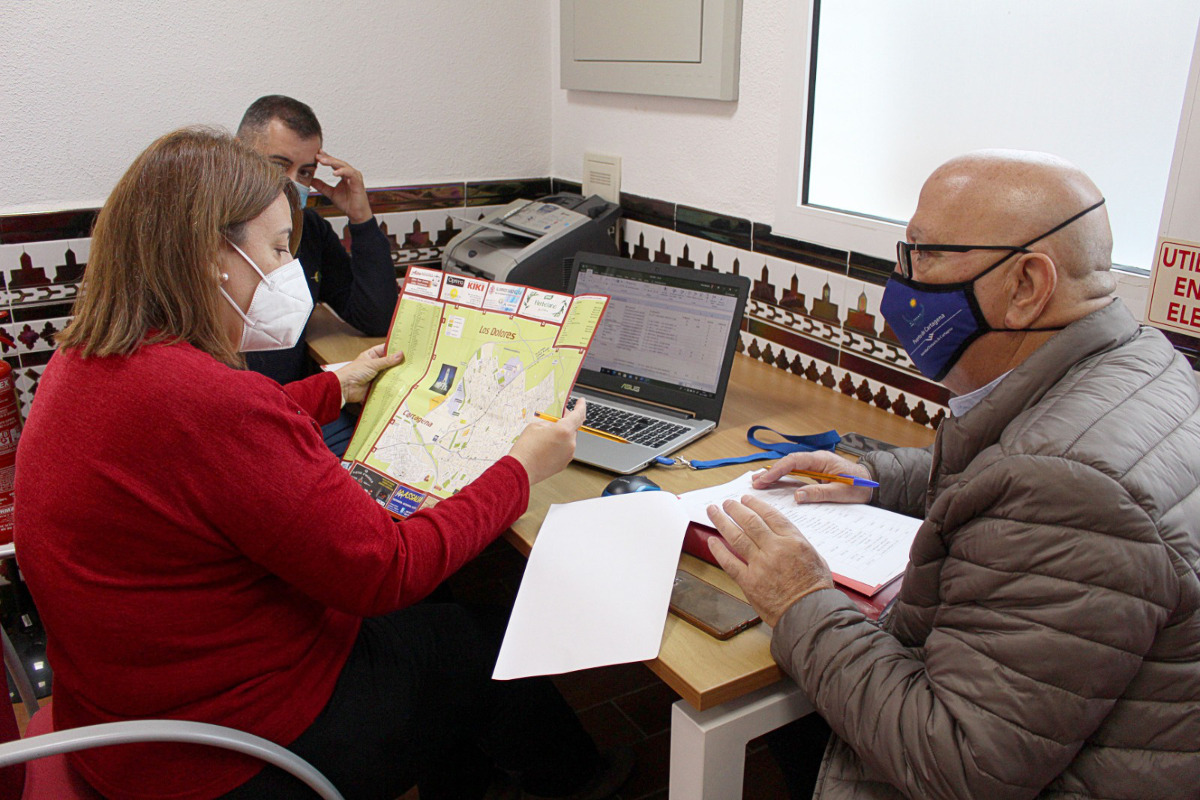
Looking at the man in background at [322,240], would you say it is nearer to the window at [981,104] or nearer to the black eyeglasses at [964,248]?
the window at [981,104]

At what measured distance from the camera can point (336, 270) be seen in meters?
2.41

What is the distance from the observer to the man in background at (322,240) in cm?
216

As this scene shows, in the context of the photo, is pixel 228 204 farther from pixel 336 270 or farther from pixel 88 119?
pixel 88 119

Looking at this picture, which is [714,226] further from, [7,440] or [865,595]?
[7,440]

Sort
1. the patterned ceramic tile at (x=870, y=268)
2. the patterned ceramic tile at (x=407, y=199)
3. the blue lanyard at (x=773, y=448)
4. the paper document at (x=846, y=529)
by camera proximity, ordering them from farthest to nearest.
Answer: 1. the patterned ceramic tile at (x=407, y=199)
2. the patterned ceramic tile at (x=870, y=268)
3. the blue lanyard at (x=773, y=448)
4. the paper document at (x=846, y=529)

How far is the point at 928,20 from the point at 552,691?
1478 mm

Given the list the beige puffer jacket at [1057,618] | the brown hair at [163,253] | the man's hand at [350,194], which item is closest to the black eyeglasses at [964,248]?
the beige puffer jacket at [1057,618]

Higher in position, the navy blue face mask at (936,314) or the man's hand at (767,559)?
the navy blue face mask at (936,314)

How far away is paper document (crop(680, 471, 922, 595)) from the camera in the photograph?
1197 mm

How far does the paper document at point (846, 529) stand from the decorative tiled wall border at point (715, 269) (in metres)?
0.46

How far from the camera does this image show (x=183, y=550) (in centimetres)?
106

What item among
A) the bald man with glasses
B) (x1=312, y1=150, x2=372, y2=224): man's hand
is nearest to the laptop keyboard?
the bald man with glasses

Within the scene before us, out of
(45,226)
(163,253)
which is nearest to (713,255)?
(163,253)

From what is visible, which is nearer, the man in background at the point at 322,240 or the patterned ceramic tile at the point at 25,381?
the man in background at the point at 322,240
